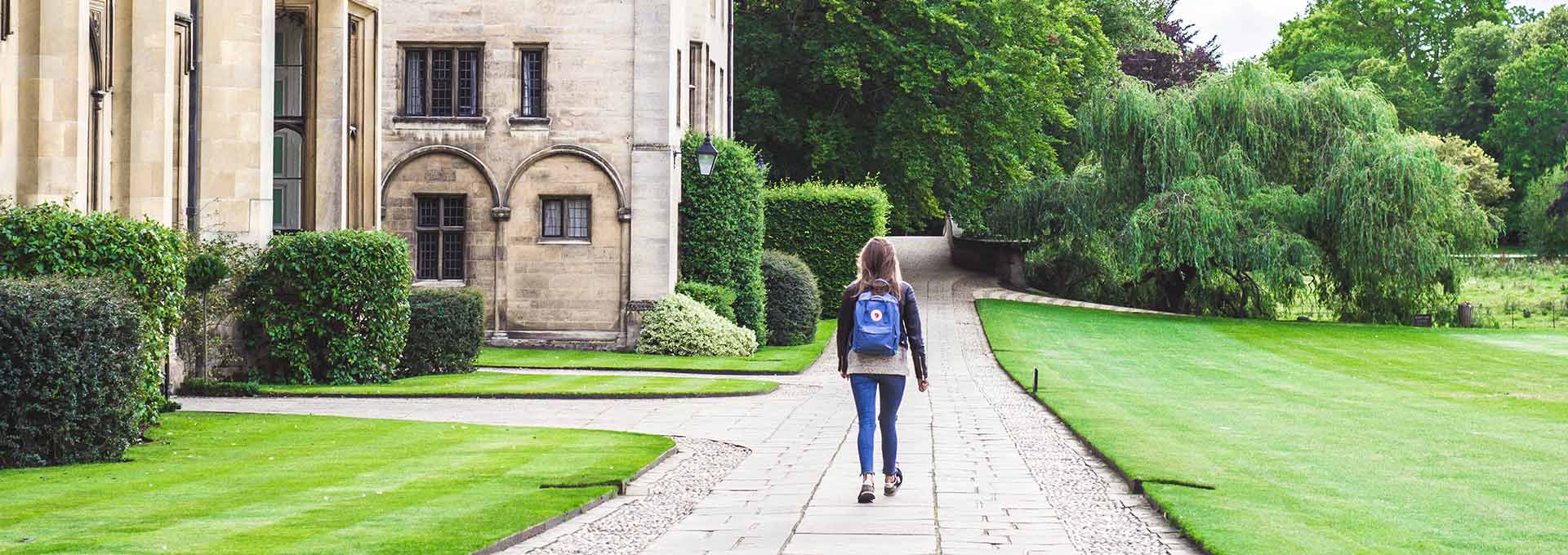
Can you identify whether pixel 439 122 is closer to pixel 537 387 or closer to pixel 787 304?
pixel 787 304

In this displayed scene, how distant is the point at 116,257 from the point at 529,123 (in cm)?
1776

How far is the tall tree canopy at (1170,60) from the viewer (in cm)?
6022

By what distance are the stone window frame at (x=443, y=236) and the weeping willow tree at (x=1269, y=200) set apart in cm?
1995

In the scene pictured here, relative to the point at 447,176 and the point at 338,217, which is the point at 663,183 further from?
the point at 338,217

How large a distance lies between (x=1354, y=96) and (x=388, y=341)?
107ft

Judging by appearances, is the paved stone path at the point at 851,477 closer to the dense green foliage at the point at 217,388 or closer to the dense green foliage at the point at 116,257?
the dense green foliage at the point at 217,388

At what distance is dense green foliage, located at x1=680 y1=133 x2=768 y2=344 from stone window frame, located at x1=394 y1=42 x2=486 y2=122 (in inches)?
177

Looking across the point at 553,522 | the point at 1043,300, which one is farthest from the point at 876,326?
the point at 1043,300

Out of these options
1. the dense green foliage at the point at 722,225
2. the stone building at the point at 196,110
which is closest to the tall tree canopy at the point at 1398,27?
the dense green foliage at the point at 722,225

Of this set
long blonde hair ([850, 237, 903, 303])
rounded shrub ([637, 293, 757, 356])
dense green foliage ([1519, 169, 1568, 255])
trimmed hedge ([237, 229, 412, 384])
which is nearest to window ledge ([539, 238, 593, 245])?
rounded shrub ([637, 293, 757, 356])

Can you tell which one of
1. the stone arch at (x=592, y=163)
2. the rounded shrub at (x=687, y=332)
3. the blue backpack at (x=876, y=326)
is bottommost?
the rounded shrub at (x=687, y=332)

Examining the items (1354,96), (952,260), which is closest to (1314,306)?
(1354,96)

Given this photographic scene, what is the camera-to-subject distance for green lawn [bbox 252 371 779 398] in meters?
21.0

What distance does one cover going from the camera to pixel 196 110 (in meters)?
21.6
